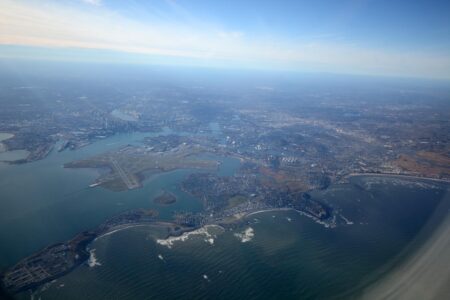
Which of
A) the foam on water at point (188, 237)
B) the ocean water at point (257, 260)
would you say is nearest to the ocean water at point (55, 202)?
the foam on water at point (188, 237)

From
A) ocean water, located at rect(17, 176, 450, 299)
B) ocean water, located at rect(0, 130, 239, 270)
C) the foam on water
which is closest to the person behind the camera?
ocean water, located at rect(17, 176, 450, 299)

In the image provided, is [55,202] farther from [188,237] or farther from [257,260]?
[257,260]

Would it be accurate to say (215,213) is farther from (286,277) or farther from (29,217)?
(29,217)

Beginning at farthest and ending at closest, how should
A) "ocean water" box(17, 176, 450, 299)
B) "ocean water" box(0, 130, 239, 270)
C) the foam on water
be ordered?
the foam on water, "ocean water" box(0, 130, 239, 270), "ocean water" box(17, 176, 450, 299)

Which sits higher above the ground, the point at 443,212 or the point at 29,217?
the point at 443,212

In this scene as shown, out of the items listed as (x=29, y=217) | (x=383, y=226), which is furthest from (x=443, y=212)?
(x=29, y=217)

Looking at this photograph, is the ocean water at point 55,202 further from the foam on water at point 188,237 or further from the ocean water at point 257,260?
the ocean water at point 257,260

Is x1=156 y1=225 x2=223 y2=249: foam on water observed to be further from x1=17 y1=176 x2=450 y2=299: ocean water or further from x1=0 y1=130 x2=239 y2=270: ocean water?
x1=0 y1=130 x2=239 y2=270: ocean water

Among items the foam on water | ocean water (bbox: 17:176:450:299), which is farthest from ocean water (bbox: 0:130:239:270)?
ocean water (bbox: 17:176:450:299)
